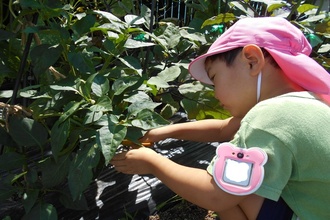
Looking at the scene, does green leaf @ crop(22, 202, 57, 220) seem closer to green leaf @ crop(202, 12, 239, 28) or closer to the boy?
the boy

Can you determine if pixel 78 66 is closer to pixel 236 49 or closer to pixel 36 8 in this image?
pixel 36 8

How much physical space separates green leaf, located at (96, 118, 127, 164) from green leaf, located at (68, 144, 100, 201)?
0.13 ft

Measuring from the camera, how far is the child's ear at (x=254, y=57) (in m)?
1.08

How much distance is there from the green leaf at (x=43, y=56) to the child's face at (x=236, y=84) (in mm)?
388

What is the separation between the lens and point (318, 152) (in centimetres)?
102

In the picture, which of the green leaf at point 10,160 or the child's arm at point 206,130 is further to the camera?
the child's arm at point 206,130

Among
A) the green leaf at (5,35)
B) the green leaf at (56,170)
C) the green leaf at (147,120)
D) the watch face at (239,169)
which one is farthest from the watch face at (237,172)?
the green leaf at (5,35)

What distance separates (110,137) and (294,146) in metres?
0.39

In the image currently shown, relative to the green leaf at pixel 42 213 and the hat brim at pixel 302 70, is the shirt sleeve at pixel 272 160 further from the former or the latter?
the green leaf at pixel 42 213

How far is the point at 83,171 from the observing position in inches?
42.0

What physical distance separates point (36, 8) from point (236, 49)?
475 mm

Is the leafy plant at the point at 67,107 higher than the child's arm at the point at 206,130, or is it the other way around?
the leafy plant at the point at 67,107

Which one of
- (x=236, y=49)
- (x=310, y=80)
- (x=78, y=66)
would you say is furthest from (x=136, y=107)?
(x=310, y=80)

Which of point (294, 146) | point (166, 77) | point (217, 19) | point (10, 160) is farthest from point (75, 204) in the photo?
point (217, 19)
